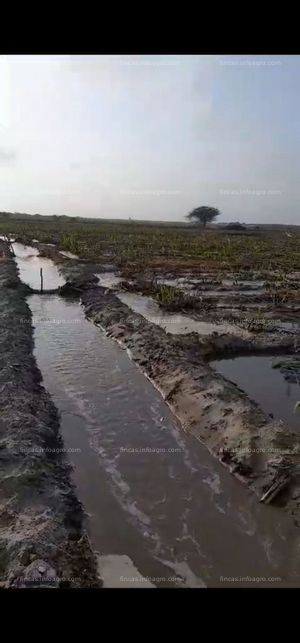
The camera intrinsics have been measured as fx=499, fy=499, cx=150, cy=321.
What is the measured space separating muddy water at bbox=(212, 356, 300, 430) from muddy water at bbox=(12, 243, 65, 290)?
40.4 ft

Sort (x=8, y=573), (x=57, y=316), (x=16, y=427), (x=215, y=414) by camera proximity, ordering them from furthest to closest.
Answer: (x=57, y=316) → (x=215, y=414) → (x=16, y=427) → (x=8, y=573)

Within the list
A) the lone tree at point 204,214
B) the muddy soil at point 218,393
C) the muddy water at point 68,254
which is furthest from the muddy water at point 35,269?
the lone tree at point 204,214

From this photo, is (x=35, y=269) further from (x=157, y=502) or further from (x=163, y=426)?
(x=157, y=502)

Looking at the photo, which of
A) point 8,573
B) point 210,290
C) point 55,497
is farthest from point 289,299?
point 8,573

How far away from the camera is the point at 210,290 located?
21656 millimetres

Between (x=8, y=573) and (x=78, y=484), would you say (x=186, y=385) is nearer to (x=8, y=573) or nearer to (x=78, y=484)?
Answer: (x=78, y=484)

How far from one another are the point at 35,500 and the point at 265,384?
611 centimetres

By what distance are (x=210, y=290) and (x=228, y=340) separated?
8.57 meters

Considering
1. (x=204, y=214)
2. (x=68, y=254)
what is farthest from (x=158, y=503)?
(x=204, y=214)

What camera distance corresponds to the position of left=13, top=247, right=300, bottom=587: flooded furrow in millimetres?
5441

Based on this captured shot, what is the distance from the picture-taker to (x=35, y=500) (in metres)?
6.16

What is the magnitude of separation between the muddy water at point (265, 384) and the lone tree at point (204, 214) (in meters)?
84.9

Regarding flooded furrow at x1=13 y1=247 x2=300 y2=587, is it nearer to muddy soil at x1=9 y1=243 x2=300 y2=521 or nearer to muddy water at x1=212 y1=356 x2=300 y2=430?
muddy soil at x1=9 y1=243 x2=300 y2=521
